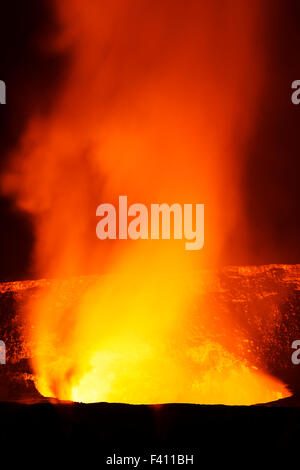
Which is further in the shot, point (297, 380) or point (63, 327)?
point (63, 327)

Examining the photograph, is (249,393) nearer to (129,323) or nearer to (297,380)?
(297,380)

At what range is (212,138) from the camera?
12859mm

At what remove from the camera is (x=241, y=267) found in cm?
1095

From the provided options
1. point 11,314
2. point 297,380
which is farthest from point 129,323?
point 297,380

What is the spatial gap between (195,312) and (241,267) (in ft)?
3.83
